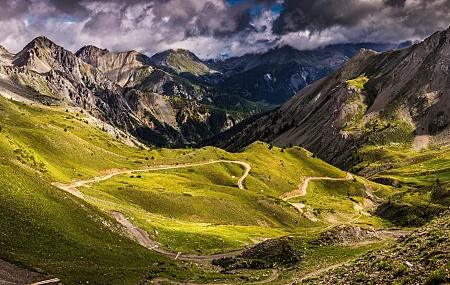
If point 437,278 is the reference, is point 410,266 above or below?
below

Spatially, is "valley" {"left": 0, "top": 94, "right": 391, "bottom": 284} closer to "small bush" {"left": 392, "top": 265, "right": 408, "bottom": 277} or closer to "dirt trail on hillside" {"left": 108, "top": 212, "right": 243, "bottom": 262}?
"dirt trail on hillside" {"left": 108, "top": 212, "right": 243, "bottom": 262}

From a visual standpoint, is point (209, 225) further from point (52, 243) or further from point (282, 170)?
point (282, 170)

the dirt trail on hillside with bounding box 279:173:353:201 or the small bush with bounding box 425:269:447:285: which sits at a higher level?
the small bush with bounding box 425:269:447:285

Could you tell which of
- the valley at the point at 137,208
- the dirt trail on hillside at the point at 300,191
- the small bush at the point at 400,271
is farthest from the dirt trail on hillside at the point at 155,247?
the dirt trail on hillside at the point at 300,191

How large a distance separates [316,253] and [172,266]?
21765 millimetres

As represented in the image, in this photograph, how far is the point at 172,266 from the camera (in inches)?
1908

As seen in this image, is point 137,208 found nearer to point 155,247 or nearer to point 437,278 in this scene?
point 155,247

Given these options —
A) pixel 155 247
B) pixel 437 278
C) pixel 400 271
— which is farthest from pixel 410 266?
pixel 155 247

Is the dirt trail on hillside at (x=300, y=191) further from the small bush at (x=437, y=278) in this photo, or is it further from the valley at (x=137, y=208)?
the small bush at (x=437, y=278)

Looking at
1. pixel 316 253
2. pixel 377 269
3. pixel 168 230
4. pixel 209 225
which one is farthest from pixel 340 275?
pixel 209 225

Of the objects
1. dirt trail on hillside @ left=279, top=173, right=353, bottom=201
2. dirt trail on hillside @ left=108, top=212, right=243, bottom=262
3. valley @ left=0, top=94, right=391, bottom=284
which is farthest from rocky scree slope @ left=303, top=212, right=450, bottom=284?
dirt trail on hillside @ left=279, top=173, right=353, bottom=201

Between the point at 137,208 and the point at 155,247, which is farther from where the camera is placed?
the point at 137,208

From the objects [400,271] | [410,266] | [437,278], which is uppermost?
[437,278]

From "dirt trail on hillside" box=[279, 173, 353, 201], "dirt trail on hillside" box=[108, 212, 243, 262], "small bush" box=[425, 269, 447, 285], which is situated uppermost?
"small bush" box=[425, 269, 447, 285]
